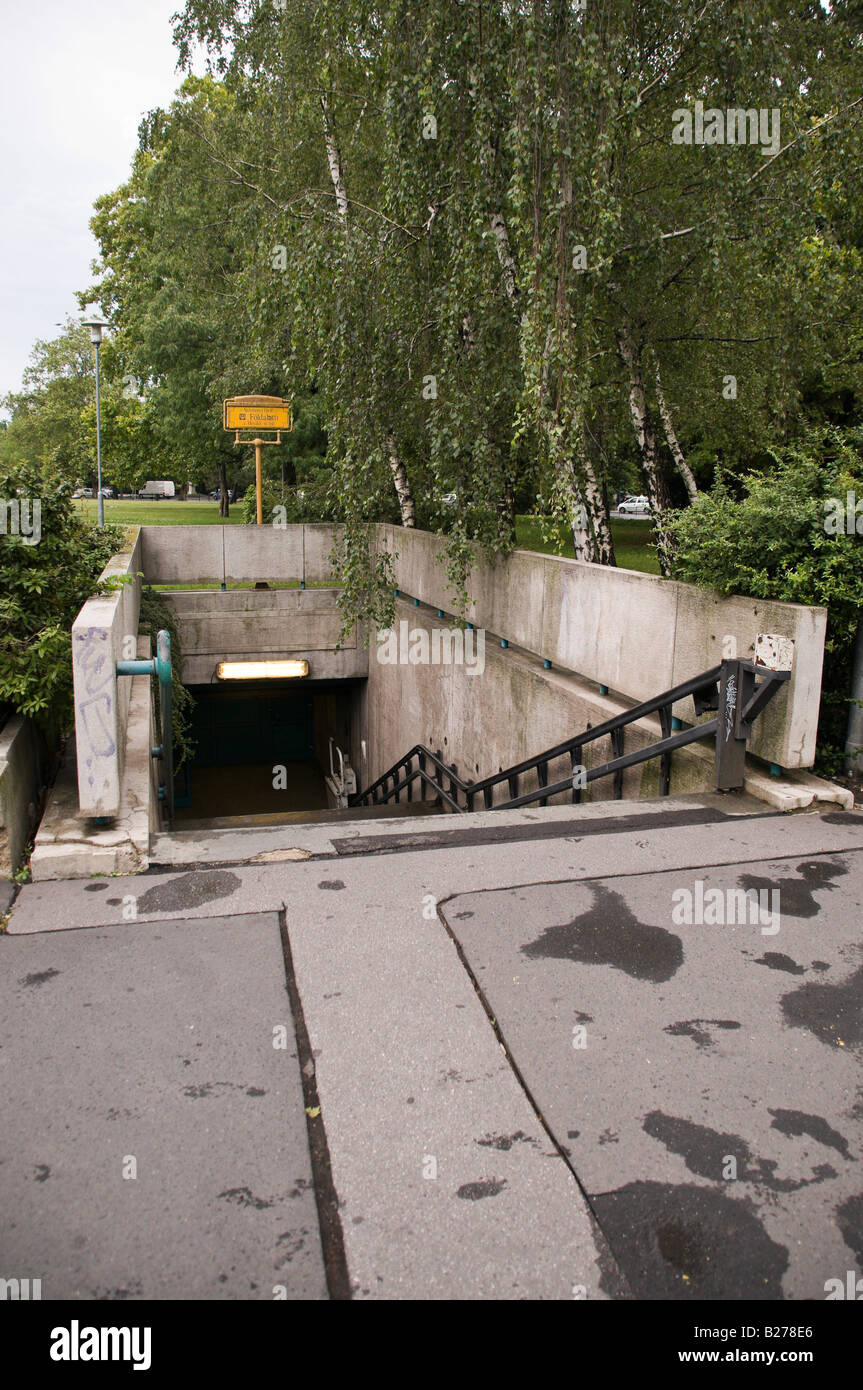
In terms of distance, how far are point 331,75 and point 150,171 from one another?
16079 mm

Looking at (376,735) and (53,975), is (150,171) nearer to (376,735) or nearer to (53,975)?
(376,735)

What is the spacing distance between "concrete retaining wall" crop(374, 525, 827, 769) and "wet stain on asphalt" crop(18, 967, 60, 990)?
4533 mm

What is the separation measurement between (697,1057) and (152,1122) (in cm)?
194

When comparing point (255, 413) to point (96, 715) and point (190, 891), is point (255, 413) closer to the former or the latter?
point (96, 715)

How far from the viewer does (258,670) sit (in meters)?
16.5

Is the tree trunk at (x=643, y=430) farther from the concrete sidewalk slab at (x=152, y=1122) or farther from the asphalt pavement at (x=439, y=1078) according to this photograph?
the concrete sidewalk slab at (x=152, y=1122)

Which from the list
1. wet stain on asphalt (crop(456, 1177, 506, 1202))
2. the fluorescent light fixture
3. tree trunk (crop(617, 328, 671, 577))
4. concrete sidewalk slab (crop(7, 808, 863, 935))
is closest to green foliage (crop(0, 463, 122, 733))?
concrete sidewalk slab (crop(7, 808, 863, 935))

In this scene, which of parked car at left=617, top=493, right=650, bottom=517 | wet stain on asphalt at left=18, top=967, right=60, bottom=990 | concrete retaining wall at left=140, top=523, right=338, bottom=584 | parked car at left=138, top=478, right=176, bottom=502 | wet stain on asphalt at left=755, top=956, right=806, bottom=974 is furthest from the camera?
parked car at left=138, top=478, right=176, bottom=502

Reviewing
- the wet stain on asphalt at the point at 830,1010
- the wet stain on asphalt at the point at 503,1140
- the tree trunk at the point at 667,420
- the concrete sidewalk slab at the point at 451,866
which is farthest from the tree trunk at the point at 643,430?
the wet stain on asphalt at the point at 503,1140

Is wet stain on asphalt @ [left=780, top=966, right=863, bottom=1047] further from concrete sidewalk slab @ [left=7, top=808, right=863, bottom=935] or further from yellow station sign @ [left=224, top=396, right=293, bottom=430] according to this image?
yellow station sign @ [left=224, top=396, right=293, bottom=430]

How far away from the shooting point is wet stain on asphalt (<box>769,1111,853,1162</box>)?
9.67 feet

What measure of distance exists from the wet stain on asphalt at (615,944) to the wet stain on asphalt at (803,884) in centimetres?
73

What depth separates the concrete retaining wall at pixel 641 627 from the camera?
19.4 feet

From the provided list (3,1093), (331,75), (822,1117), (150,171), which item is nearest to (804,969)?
(822,1117)
